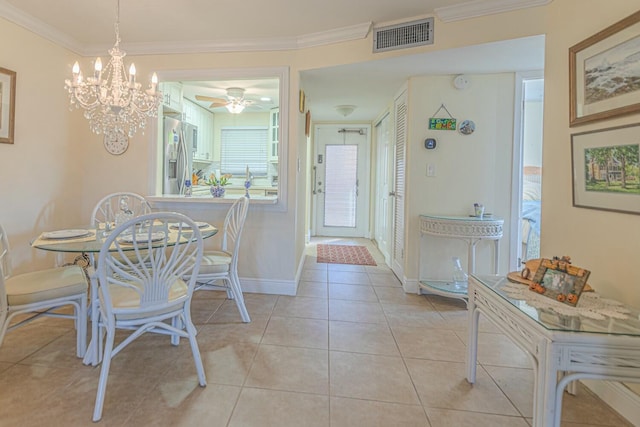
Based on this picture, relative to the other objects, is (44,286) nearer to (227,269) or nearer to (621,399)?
(227,269)

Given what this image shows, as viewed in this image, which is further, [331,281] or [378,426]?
[331,281]

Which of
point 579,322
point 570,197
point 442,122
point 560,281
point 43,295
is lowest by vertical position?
point 43,295

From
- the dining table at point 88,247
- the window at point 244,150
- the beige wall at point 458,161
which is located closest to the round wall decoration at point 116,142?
the dining table at point 88,247

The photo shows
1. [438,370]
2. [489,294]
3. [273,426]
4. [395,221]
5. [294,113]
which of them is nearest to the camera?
[273,426]

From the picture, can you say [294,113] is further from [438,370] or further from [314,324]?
[438,370]

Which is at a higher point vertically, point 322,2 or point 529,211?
point 322,2

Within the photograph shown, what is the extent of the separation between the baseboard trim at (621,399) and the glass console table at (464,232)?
1.15m

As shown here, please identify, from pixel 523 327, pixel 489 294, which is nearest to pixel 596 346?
pixel 523 327

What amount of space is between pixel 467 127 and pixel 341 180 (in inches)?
132

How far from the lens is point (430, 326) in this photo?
2.53 meters

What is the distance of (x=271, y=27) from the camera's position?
9.17 feet

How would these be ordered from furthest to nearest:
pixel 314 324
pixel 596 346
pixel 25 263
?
pixel 25 263, pixel 314 324, pixel 596 346

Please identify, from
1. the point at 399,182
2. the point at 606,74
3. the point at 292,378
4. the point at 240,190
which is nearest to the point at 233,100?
the point at 240,190

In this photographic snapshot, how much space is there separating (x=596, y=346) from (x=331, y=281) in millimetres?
2662
